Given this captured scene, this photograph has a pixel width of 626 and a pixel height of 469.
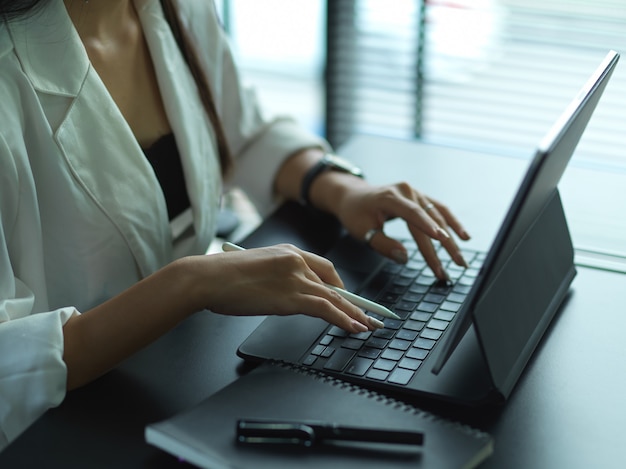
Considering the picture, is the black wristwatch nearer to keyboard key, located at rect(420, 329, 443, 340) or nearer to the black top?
the black top

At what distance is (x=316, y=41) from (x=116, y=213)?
281 cm

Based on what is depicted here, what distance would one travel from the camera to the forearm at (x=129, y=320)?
93 centimetres

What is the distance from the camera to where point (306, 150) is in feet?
4.99

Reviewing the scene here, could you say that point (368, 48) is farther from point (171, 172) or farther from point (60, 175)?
point (60, 175)

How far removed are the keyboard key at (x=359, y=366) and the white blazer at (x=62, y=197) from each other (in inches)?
12.2

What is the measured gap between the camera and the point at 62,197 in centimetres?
113

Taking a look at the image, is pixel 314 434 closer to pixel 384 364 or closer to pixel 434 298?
pixel 384 364

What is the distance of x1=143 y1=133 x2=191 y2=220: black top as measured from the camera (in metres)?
1.32

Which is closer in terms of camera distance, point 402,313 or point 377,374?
point 377,374

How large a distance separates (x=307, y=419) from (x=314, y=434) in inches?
1.3

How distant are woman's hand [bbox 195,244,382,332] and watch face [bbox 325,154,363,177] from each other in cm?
44

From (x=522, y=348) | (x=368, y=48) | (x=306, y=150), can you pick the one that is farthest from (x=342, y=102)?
(x=522, y=348)

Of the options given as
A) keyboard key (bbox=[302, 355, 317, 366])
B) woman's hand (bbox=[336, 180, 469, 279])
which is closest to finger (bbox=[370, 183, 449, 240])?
woman's hand (bbox=[336, 180, 469, 279])

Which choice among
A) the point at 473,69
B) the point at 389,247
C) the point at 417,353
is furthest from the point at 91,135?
the point at 473,69
